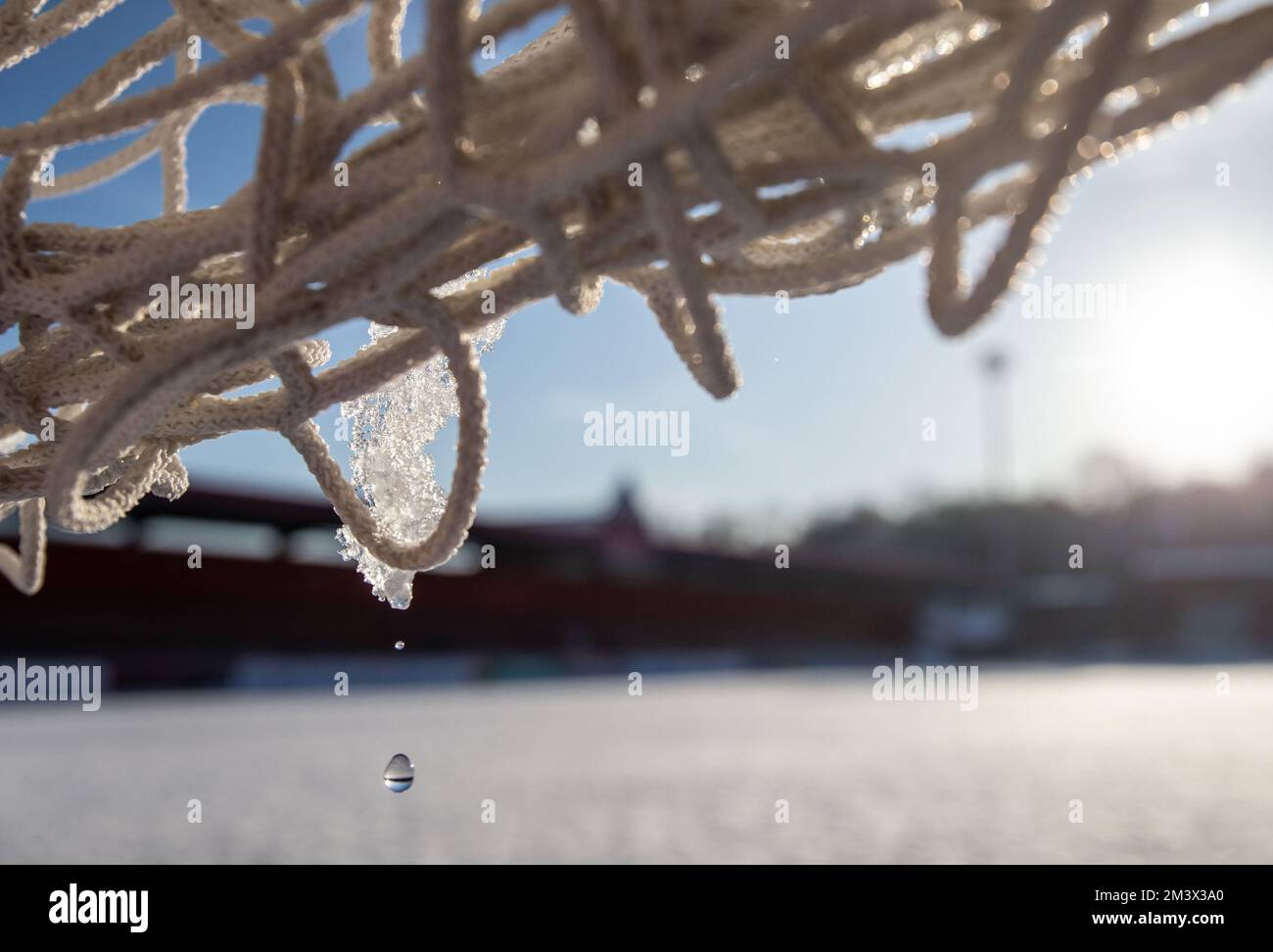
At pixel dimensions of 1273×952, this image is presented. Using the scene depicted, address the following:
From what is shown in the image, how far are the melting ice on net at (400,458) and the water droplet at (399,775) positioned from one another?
46cm

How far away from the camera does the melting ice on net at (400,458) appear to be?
471mm

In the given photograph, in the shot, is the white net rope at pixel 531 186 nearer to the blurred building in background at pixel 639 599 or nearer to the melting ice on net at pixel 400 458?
the melting ice on net at pixel 400 458

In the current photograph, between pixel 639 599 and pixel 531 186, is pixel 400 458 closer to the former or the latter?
pixel 531 186

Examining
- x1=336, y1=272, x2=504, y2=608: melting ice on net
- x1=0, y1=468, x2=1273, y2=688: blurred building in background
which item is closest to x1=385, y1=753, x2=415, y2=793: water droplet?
x1=336, y1=272, x2=504, y2=608: melting ice on net

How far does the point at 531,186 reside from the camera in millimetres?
305

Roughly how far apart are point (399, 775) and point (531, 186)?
2.36ft

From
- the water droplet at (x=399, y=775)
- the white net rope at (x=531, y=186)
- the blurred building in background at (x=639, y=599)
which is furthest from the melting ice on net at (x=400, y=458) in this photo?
the blurred building in background at (x=639, y=599)

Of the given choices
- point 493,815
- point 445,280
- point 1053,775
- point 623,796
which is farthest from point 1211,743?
point 445,280

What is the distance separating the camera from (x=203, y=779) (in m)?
3.44

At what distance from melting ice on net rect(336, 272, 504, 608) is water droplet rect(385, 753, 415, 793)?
0.46 m

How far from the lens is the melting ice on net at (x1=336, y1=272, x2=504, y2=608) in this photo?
47cm

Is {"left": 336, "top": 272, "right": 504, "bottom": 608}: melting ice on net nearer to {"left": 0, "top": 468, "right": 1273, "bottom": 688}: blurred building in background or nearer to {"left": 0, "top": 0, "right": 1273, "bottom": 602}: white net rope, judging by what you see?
{"left": 0, "top": 0, "right": 1273, "bottom": 602}: white net rope
